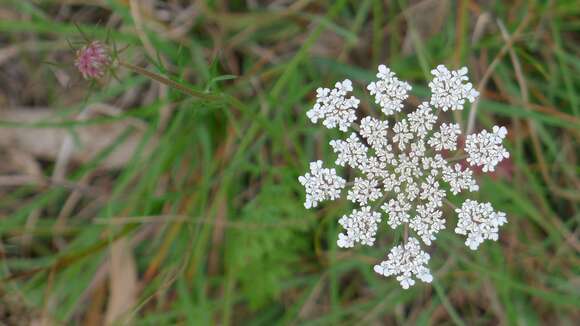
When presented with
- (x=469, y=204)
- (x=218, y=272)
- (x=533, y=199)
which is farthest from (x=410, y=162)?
(x=218, y=272)

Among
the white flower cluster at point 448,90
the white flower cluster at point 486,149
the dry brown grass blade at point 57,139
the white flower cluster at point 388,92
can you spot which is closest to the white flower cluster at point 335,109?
the white flower cluster at point 388,92

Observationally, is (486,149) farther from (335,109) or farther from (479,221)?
(335,109)

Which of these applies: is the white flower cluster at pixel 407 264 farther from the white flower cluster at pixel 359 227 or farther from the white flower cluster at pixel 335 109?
the white flower cluster at pixel 335 109

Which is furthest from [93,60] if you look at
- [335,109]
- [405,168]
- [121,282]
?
[121,282]

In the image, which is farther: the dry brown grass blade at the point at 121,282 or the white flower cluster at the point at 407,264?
the dry brown grass blade at the point at 121,282

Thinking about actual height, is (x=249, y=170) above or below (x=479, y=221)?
above

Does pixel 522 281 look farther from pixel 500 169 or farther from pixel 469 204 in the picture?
pixel 469 204
